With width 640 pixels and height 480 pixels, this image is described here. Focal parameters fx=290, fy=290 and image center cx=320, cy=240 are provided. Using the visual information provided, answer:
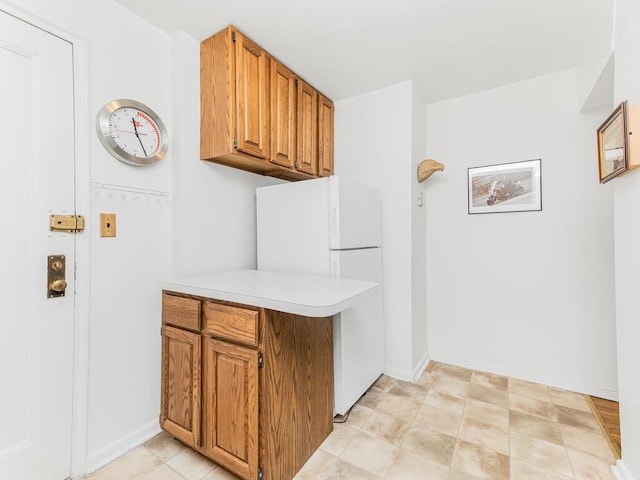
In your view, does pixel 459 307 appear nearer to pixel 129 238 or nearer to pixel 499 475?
pixel 499 475

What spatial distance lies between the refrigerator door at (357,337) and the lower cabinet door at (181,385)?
30.5 inches

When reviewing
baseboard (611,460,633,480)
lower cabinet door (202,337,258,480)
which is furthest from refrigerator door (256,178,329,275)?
baseboard (611,460,633,480)

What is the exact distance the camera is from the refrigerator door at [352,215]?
1.75 meters

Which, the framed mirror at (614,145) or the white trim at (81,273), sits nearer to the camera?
the framed mirror at (614,145)

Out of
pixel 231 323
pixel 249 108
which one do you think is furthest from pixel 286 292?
pixel 249 108

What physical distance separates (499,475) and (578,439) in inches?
24.2

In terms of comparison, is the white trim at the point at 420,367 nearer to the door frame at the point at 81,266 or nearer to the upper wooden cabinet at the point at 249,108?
the upper wooden cabinet at the point at 249,108

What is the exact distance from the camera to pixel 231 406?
127 cm

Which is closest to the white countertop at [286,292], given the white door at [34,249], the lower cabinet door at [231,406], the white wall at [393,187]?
the lower cabinet door at [231,406]

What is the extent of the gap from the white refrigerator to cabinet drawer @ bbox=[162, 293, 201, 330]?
66cm

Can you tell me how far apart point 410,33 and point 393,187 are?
3.31ft

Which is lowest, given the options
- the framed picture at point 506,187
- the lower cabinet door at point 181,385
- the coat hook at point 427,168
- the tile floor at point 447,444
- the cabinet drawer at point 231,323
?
the tile floor at point 447,444

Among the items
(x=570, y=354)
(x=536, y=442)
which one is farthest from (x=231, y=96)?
(x=570, y=354)

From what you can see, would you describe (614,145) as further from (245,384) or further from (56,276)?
(56,276)
